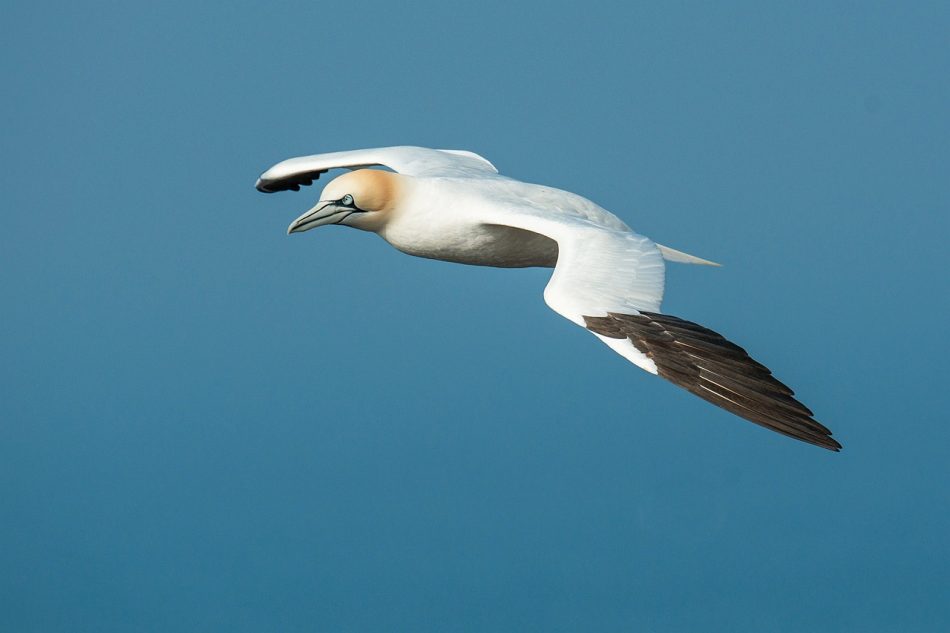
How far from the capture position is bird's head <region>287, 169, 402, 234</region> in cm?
1245

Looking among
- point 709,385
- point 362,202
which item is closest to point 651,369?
point 709,385

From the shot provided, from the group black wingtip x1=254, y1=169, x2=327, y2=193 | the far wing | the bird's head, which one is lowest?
the far wing

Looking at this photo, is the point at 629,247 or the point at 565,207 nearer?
the point at 629,247

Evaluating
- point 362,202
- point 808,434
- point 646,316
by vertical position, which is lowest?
point 808,434

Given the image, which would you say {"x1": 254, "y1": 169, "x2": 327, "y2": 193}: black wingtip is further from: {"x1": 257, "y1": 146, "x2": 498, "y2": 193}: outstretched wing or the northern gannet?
the northern gannet

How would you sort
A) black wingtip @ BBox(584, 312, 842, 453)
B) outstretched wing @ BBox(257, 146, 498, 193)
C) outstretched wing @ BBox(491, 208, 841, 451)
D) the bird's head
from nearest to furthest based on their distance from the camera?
black wingtip @ BBox(584, 312, 842, 453)
outstretched wing @ BBox(491, 208, 841, 451)
the bird's head
outstretched wing @ BBox(257, 146, 498, 193)

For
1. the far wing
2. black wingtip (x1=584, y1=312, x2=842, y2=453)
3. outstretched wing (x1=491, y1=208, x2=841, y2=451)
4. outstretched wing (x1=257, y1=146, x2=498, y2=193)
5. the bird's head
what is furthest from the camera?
outstretched wing (x1=257, y1=146, x2=498, y2=193)

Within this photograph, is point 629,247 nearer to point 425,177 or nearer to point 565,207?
point 565,207

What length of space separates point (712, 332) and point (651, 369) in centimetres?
51

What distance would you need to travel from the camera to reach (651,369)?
33.7 ft

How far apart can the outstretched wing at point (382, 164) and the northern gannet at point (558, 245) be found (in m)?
0.02

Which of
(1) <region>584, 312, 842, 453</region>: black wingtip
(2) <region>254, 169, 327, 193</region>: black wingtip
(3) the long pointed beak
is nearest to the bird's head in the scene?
(3) the long pointed beak

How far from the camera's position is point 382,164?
1384 centimetres

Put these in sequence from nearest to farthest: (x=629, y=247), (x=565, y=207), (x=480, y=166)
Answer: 1. (x=629, y=247)
2. (x=565, y=207)
3. (x=480, y=166)
